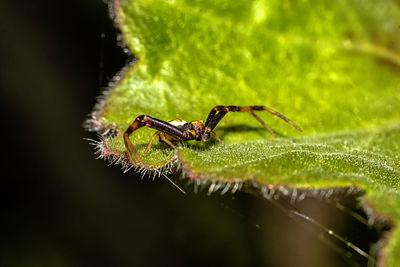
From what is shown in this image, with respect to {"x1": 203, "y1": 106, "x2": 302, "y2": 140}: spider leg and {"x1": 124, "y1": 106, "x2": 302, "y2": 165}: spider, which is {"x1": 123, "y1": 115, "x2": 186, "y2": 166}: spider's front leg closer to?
{"x1": 124, "y1": 106, "x2": 302, "y2": 165}: spider

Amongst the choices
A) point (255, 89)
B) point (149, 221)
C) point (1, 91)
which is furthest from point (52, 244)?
point (255, 89)

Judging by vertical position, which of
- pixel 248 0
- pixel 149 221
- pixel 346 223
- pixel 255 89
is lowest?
pixel 149 221

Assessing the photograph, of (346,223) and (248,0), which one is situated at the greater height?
(248,0)

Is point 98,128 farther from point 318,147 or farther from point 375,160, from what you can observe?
point 375,160

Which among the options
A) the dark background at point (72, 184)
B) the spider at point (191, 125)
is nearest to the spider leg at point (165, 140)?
the spider at point (191, 125)

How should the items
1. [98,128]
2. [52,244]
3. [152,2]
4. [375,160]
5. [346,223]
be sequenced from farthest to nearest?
1. [52,244]
2. [346,223]
3. [152,2]
4. [98,128]
5. [375,160]
